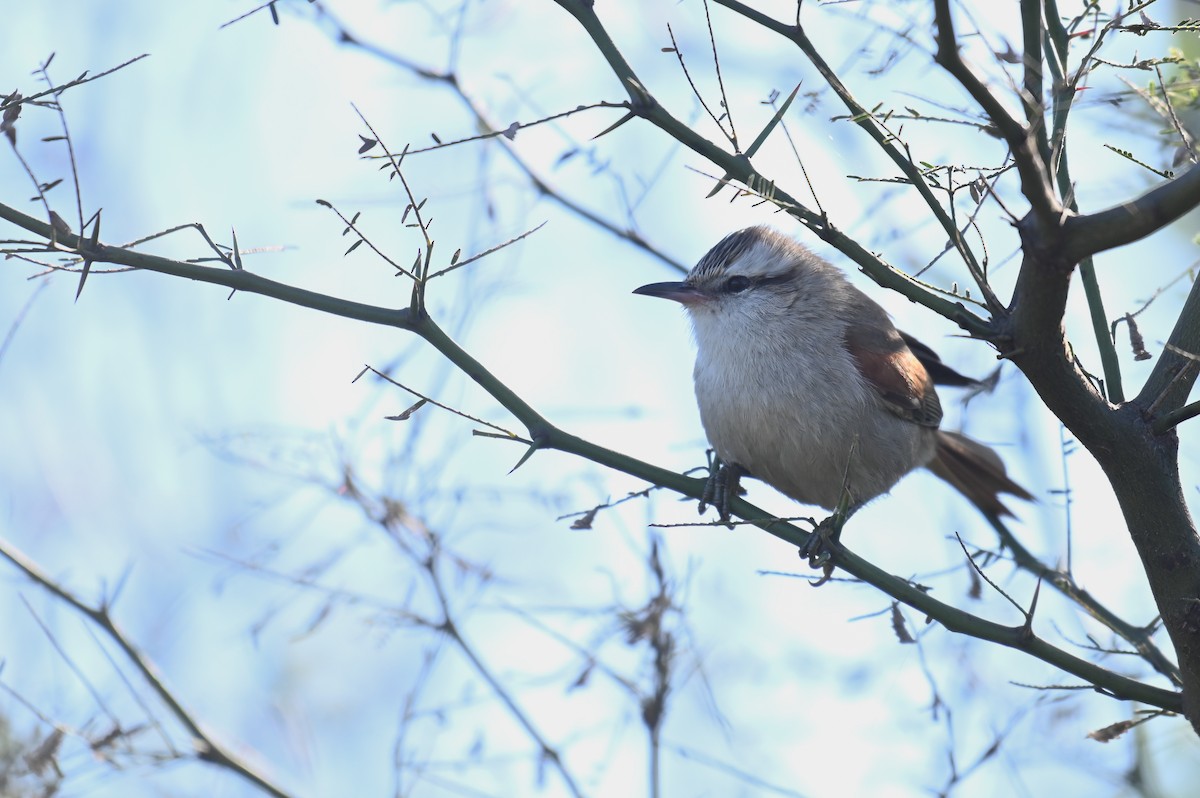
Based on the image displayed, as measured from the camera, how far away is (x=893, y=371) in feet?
17.7

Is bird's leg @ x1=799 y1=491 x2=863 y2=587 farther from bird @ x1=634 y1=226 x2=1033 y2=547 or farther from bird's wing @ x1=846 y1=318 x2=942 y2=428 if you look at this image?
bird's wing @ x1=846 y1=318 x2=942 y2=428

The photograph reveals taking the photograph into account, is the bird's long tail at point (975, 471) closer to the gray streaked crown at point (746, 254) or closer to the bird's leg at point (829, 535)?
the gray streaked crown at point (746, 254)

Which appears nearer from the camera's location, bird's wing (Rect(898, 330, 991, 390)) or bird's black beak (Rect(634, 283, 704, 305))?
bird's black beak (Rect(634, 283, 704, 305))

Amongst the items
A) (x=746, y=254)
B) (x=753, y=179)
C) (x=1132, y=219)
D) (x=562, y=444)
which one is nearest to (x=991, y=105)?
(x=1132, y=219)

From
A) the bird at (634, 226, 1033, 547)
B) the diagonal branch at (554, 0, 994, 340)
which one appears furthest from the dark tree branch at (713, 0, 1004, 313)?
the bird at (634, 226, 1033, 547)

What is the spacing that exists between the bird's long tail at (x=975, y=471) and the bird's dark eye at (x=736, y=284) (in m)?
1.58

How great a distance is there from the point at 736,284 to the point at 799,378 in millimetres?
748

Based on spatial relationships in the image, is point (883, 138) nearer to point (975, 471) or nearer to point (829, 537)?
point (829, 537)

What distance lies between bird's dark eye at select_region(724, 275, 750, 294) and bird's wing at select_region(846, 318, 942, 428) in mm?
555

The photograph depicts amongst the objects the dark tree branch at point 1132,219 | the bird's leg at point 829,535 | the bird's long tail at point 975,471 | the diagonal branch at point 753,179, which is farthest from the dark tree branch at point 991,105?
the bird's long tail at point 975,471

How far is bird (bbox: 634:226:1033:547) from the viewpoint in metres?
5.02

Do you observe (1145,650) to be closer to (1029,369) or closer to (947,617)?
(947,617)

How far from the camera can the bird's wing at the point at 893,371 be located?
534cm

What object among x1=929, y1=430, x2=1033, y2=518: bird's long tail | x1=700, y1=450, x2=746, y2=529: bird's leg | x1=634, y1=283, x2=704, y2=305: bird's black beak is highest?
x1=634, y1=283, x2=704, y2=305: bird's black beak
